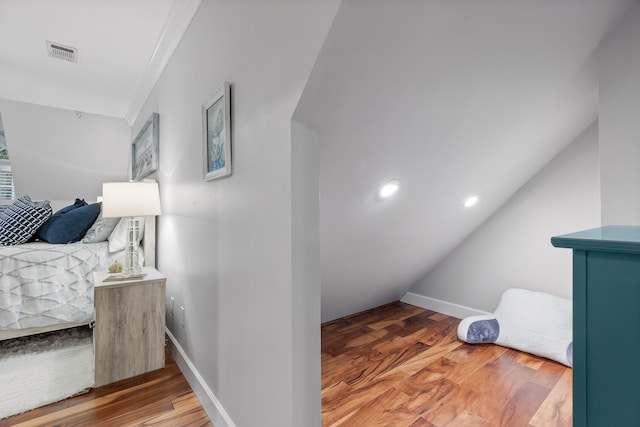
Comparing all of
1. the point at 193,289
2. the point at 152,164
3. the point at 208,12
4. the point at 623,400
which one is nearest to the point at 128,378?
the point at 193,289

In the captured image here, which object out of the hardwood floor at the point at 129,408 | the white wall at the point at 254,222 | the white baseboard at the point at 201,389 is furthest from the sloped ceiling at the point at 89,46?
the hardwood floor at the point at 129,408

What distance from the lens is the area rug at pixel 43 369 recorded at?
1678mm

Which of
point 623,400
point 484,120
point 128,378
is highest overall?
point 484,120

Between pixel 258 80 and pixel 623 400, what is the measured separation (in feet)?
4.12

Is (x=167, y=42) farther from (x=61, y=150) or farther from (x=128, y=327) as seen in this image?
(x=61, y=150)

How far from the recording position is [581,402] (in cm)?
55

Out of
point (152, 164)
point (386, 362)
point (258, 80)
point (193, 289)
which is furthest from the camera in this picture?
point (152, 164)

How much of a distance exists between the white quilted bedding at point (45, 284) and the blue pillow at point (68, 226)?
0.12m

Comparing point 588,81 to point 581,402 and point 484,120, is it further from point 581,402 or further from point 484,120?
point 581,402

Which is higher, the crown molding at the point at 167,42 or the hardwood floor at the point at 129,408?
the crown molding at the point at 167,42

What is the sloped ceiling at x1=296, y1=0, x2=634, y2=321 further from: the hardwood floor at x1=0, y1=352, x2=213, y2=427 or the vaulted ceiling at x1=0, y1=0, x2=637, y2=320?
the hardwood floor at x1=0, y1=352, x2=213, y2=427

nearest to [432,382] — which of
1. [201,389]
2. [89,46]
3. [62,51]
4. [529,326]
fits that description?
[529,326]

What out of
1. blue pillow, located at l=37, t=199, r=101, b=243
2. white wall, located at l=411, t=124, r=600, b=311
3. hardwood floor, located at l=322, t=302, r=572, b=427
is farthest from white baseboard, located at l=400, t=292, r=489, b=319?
blue pillow, located at l=37, t=199, r=101, b=243

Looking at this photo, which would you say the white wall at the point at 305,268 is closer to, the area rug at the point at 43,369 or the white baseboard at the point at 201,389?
the white baseboard at the point at 201,389
